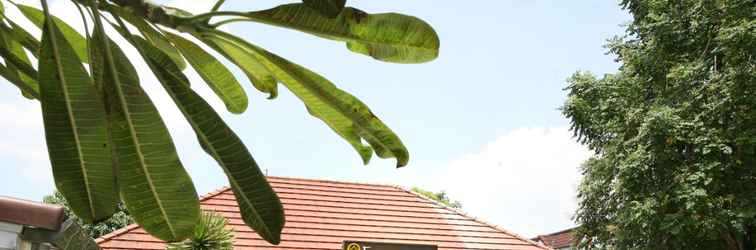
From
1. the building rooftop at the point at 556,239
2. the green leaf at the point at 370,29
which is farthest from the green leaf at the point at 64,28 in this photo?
the building rooftop at the point at 556,239

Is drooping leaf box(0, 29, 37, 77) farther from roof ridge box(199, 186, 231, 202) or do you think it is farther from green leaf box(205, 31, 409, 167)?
roof ridge box(199, 186, 231, 202)

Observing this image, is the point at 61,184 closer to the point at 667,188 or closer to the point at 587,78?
the point at 667,188

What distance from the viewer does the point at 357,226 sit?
11852mm

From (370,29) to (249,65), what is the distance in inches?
11.4

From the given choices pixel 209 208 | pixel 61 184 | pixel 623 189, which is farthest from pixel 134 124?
pixel 623 189

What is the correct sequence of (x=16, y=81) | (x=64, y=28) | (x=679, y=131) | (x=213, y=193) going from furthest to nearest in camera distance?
(x=679, y=131), (x=213, y=193), (x=64, y=28), (x=16, y=81)

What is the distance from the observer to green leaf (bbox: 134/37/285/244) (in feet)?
3.60

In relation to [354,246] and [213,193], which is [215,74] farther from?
[213,193]

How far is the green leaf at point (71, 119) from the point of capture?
103 cm

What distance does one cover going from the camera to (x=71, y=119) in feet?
3.42

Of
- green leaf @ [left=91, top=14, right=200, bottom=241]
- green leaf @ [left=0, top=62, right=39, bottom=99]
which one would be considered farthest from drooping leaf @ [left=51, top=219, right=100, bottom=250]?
green leaf @ [left=91, top=14, right=200, bottom=241]

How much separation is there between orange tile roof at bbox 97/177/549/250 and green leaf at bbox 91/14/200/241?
9.60m

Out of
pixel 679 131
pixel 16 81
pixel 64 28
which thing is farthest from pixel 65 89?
pixel 679 131

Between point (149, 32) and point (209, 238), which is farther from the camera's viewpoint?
point (209, 238)
